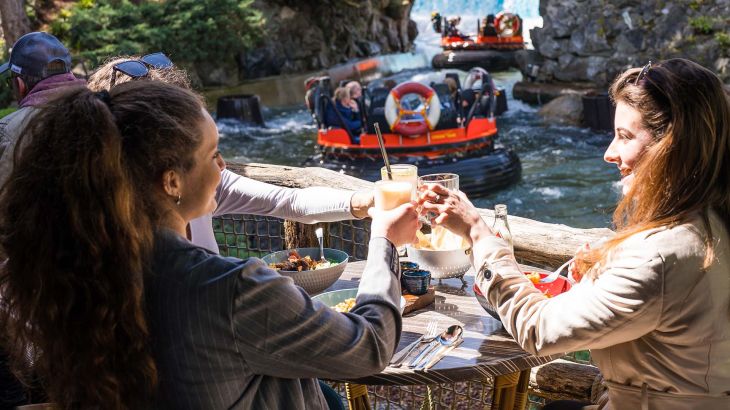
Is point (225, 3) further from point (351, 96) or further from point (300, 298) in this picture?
point (300, 298)

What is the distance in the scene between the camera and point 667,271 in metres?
1.67

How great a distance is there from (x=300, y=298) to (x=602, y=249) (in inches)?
30.2

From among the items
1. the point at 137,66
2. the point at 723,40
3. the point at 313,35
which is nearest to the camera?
the point at 137,66

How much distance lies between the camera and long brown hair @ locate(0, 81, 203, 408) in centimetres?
133

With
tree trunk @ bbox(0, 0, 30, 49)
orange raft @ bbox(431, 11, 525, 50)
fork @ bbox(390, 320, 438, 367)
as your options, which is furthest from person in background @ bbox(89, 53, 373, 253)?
orange raft @ bbox(431, 11, 525, 50)

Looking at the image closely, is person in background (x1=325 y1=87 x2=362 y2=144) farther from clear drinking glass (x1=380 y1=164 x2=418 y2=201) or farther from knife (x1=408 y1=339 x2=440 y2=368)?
knife (x1=408 y1=339 x2=440 y2=368)

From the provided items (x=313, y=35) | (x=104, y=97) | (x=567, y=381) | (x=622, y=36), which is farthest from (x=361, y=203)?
(x=313, y=35)

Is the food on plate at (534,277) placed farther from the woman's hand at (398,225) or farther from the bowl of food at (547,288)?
the woman's hand at (398,225)

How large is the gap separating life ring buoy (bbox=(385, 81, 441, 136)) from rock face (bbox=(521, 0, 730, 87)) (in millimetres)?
7189

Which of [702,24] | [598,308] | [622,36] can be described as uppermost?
[598,308]

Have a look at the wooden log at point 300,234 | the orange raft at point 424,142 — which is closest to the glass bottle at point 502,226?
the wooden log at point 300,234

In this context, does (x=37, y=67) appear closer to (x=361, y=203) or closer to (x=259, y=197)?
(x=259, y=197)

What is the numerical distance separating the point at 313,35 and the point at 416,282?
2332 cm

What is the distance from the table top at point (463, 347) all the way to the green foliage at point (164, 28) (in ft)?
46.4
